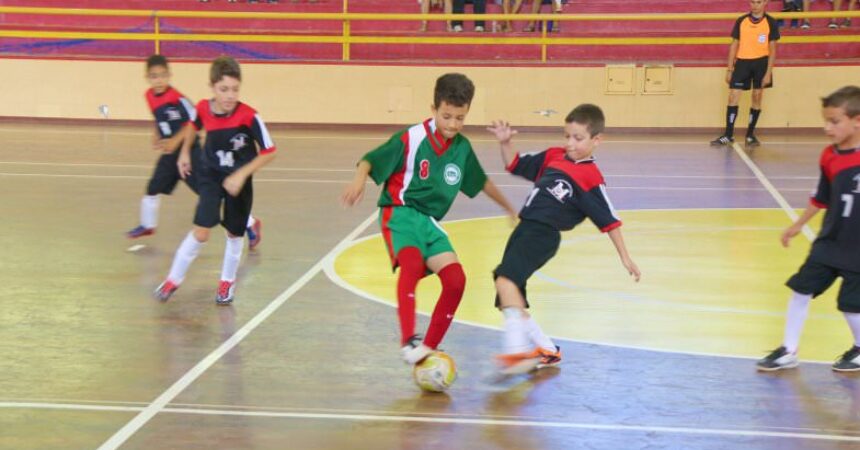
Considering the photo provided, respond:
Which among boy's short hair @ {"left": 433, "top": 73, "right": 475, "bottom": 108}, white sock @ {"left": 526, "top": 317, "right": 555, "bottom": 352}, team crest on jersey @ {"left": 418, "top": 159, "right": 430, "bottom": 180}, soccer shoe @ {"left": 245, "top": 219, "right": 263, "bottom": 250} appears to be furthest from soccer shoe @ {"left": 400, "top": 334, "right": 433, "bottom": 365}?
soccer shoe @ {"left": 245, "top": 219, "right": 263, "bottom": 250}

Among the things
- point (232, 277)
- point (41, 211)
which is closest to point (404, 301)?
point (232, 277)

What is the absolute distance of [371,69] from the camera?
2123 cm

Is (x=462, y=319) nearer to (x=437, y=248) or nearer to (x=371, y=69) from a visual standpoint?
(x=437, y=248)

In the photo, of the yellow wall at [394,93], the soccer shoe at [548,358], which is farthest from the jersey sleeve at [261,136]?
the yellow wall at [394,93]

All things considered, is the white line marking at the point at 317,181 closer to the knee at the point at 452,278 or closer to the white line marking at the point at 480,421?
the knee at the point at 452,278

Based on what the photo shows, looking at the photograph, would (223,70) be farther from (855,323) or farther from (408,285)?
(855,323)

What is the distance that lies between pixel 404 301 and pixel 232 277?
84.7 inches

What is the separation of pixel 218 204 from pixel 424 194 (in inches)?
86.9

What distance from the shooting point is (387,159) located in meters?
6.30

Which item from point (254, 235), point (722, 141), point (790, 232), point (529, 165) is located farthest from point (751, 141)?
point (529, 165)

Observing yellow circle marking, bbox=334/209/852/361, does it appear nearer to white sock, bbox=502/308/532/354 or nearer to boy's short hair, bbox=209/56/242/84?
white sock, bbox=502/308/532/354

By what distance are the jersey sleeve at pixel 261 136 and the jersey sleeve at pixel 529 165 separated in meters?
1.96

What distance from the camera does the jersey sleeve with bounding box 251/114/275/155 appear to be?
782cm

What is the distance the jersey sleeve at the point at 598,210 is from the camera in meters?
6.20
